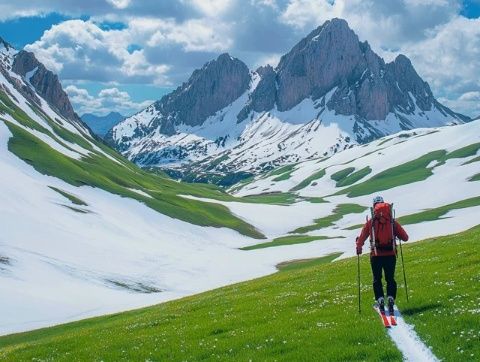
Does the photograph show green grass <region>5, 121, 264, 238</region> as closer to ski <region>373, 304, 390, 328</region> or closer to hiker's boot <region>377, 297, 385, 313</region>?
ski <region>373, 304, 390, 328</region>

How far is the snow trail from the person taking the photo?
48.1ft

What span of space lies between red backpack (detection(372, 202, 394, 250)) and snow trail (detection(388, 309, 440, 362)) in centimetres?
282

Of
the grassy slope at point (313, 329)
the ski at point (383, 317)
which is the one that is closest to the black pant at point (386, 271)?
the ski at point (383, 317)

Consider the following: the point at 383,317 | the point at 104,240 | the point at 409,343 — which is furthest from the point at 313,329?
the point at 104,240

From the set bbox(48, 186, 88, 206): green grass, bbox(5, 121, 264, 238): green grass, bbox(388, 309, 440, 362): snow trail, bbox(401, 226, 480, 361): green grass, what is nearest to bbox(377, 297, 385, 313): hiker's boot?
bbox(401, 226, 480, 361): green grass

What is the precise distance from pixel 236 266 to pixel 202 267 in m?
6.36

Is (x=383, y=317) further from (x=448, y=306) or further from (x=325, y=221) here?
(x=325, y=221)

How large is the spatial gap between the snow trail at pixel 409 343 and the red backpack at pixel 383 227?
2818 millimetres

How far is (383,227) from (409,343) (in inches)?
194

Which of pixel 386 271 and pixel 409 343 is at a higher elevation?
pixel 386 271

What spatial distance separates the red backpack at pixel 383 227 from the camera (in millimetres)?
19641

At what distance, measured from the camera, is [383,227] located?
19.7m

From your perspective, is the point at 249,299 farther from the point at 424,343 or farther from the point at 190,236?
the point at 190,236

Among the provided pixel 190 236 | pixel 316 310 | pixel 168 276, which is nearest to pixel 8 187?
pixel 168 276
